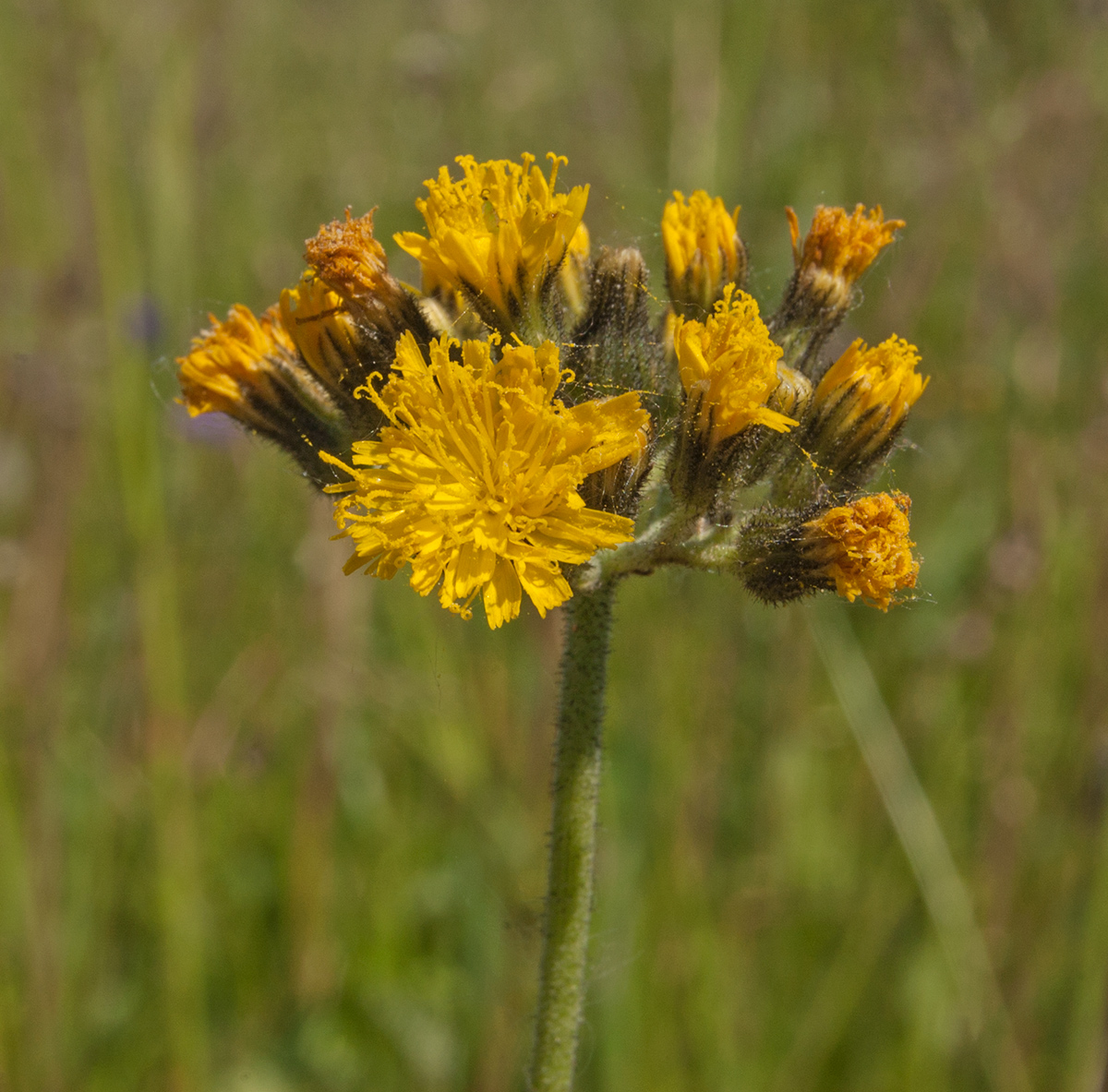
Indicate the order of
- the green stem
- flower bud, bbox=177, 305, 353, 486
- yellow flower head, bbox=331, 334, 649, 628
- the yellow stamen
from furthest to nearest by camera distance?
1. the yellow stamen
2. flower bud, bbox=177, 305, 353, 486
3. the green stem
4. yellow flower head, bbox=331, 334, 649, 628

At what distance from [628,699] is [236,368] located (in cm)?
230

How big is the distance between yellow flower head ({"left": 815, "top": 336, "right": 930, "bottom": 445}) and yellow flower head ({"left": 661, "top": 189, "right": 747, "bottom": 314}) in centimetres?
45

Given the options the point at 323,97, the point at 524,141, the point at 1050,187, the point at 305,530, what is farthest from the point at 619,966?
the point at 323,97

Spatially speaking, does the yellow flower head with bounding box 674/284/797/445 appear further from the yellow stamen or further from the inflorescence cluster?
the yellow stamen

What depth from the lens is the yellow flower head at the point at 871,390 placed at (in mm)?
2543

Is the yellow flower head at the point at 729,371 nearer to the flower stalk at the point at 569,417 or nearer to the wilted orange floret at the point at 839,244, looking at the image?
the flower stalk at the point at 569,417

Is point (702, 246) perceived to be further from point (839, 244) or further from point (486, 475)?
point (486, 475)

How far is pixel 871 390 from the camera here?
8.36 feet

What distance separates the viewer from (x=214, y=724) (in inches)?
181

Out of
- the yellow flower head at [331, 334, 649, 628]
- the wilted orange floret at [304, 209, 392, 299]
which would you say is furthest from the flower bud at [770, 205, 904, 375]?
the wilted orange floret at [304, 209, 392, 299]

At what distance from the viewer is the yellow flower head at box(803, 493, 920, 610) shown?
2.30m

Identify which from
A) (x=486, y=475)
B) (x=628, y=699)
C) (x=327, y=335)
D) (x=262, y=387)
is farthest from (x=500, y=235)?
(x=628, y=699)

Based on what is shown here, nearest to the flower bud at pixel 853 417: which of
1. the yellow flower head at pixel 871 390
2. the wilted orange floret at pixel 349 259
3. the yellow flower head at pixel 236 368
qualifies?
the yellow flower head at pixel 871 390

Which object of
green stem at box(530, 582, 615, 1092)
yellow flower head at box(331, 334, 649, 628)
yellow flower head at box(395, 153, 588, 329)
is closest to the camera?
yellow flower head at box(331, 334, 649, 628)
